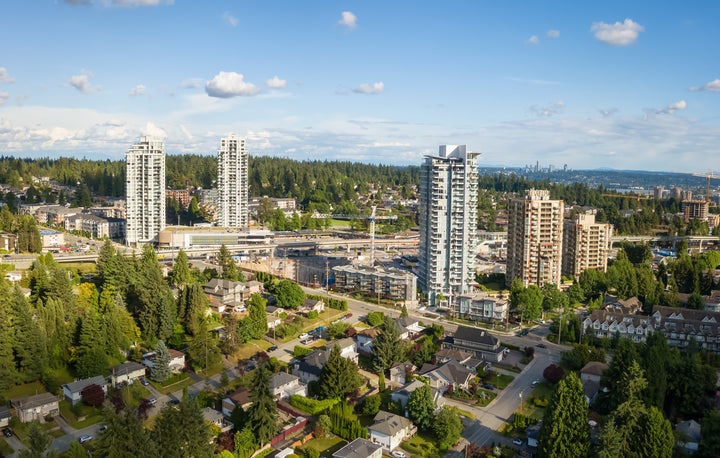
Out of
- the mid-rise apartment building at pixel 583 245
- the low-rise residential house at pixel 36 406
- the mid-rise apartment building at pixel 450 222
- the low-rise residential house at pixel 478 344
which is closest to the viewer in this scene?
the low-rise residential house at pixel 36 406

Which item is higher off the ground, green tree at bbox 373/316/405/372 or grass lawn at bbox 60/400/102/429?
green tree at bbox 373/316/405/372

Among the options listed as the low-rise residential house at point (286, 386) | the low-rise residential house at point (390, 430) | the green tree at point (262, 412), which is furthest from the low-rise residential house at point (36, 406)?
the low-rise residential house at point (390, 430)

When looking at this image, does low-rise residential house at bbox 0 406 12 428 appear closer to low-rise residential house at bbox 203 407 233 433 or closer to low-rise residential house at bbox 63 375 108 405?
low-rise residential house at bbox 63 375 108 405

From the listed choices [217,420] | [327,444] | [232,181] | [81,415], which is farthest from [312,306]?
[232,181]

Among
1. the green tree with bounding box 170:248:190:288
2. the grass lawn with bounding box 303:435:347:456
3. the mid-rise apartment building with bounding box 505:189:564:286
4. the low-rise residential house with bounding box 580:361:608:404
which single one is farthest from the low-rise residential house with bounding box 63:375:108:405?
the mid-rise apartment building with bounding box 505:189:564:286

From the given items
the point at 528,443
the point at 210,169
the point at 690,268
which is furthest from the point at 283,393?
the point at 210,169

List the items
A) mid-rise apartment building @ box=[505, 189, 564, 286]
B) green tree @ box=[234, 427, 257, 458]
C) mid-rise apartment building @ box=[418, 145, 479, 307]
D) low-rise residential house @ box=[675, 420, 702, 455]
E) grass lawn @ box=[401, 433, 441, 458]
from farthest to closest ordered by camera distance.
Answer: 1. mid-rise apartment building @ box=[505, 189, 564, 286]
2. mid-rise apartment building @ box=[418, 145, 479, 307]
3. grass lawn @ box=[401, 433, 441, 458]
4. low-rise residential house @ box=[675, 420, 702, 455]
5. green tree @ box=[234, 427, 257, 458]

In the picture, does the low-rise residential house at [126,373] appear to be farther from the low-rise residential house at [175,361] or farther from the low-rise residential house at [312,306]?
the low-rise residential house at [312,306]
